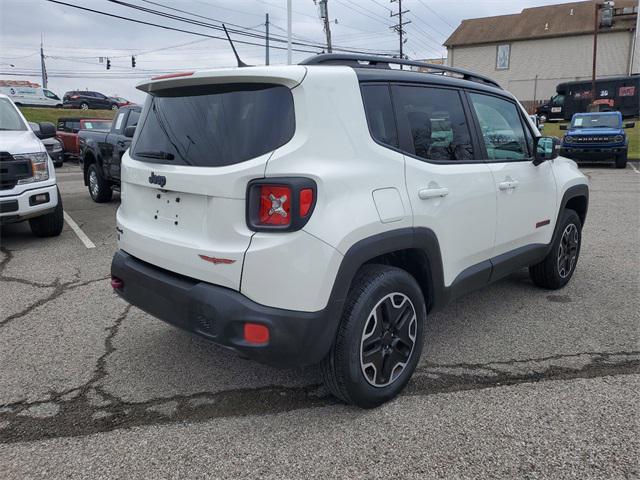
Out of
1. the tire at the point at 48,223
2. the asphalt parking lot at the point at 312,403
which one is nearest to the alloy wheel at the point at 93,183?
the tire at the point at 48,223

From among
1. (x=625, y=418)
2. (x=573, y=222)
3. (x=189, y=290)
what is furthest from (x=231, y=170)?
(x=573, y=222)

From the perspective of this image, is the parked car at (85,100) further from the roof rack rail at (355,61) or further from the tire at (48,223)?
the roof rack rail at (355,61)

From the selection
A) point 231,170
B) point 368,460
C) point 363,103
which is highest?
point 363,103

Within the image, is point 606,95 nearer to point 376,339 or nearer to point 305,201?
point 376,339

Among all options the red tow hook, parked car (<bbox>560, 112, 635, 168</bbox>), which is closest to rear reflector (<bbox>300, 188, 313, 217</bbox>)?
the red tow hook

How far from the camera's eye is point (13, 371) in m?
3.32

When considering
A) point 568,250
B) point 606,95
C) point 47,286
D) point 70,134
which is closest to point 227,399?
point 47,286

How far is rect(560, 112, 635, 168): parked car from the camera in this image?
17047mm

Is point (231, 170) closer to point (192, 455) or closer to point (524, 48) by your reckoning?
point (192, 455)

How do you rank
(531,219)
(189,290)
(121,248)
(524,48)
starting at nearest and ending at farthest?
(189,290) < (121,248) < (531,219) < (524,48)

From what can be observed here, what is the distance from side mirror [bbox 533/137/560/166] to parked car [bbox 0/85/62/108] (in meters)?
41.5

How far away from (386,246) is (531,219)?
1.96 m

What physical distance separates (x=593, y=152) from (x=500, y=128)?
15.6 meters

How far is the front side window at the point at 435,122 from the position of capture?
309cm
